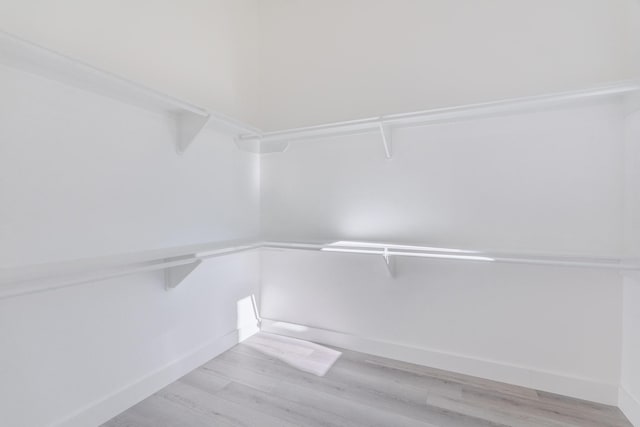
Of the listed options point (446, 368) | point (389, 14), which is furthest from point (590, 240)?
point (389, 14)

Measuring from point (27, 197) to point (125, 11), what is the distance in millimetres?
905

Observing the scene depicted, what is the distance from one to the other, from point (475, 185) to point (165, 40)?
5.81ft

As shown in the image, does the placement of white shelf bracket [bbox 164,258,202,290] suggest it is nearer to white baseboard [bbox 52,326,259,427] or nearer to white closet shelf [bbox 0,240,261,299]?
white closet shelf [bbox 0,240,261,299]

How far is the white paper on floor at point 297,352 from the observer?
5.44ft

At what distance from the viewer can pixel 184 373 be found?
5.13 ft

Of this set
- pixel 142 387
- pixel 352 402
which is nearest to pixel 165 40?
pixel 142 387

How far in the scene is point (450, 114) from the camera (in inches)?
57.1

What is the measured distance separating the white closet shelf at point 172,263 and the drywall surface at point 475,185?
0.15 metres

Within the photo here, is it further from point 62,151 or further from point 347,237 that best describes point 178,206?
point 347,237

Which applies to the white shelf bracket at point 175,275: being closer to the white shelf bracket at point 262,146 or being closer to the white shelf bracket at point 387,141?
the white shelf bracket at point 262,146

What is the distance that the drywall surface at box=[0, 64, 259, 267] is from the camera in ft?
3.23

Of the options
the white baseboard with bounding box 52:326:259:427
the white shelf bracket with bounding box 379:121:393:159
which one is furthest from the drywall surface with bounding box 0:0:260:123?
the white baseboard with bounding box 52:326:259:427

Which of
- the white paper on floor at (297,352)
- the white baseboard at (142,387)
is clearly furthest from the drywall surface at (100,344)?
the white paper on floor at (297,352)

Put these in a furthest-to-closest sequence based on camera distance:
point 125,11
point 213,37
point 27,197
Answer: point 213,37, point 125,11, point 27,197
